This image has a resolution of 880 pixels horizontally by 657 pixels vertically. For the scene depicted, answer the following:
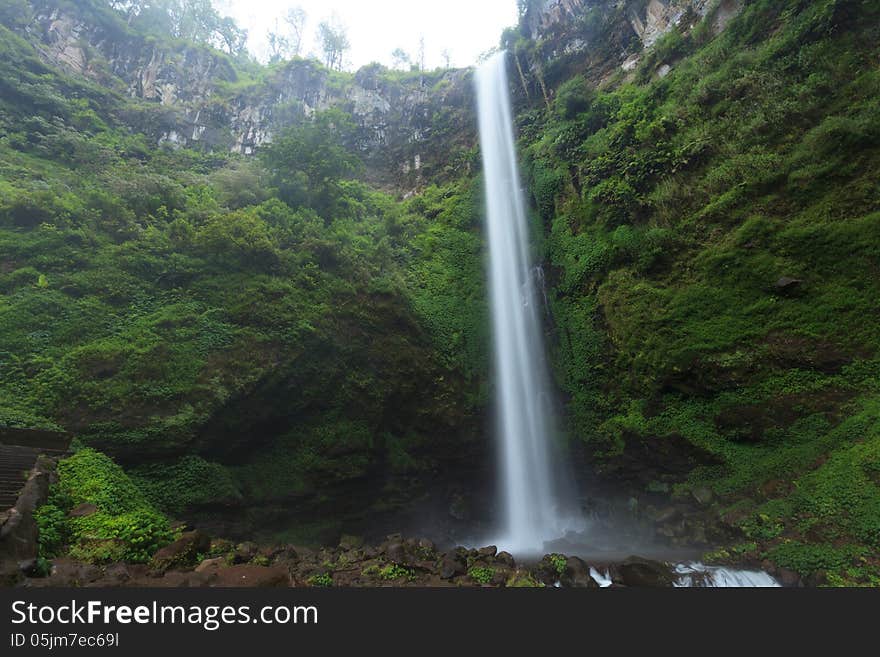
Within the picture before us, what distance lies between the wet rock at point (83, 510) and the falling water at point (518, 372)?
9.96 metres

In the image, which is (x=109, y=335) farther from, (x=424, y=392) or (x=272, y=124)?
(x=272, y=124)

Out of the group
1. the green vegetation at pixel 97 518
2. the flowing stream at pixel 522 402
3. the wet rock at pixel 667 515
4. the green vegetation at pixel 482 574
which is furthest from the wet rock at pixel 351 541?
the wet rock at pixel 667 515

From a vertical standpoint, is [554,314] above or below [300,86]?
below

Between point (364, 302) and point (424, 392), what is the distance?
3.65 m

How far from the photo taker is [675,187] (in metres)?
12.0

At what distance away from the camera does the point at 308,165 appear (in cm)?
1648

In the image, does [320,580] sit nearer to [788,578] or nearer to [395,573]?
[395,573]

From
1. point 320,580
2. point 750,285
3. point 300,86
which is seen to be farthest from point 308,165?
point 300,86

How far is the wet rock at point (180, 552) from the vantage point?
5531 millimetres

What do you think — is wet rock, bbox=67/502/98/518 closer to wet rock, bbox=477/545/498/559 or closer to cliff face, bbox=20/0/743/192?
wet rock, bbox=477/545/498/559

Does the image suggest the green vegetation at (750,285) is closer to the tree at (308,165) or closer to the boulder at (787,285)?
the boulder at (787,285)

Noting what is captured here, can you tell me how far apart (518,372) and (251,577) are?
11.2 metres

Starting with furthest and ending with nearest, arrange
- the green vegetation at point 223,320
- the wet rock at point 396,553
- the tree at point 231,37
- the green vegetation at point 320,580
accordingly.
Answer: the tree at point 231,37, the green vegetation at point 223,320, the wet rock at point 396,553, the green vegetation at point 320,580

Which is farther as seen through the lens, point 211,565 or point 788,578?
point 788,578
